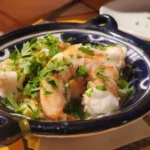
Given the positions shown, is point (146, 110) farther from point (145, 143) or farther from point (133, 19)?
point (133, 19)

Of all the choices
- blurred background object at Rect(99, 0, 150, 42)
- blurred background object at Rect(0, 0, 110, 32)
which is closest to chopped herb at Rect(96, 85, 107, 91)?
blurred background object at Rect(99, 0, 150, 42)

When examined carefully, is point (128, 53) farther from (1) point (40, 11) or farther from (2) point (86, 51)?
(1) point (40, 11)

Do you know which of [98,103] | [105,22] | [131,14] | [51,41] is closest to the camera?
[98,103]

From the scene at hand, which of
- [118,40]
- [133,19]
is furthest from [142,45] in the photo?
[133,19]

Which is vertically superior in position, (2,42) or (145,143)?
(2,42)

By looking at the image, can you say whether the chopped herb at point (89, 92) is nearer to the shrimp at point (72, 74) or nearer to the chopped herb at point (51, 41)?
the shrimp at point (72, 74)

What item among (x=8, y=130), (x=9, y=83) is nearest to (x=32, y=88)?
A: (x=9, y=83)
